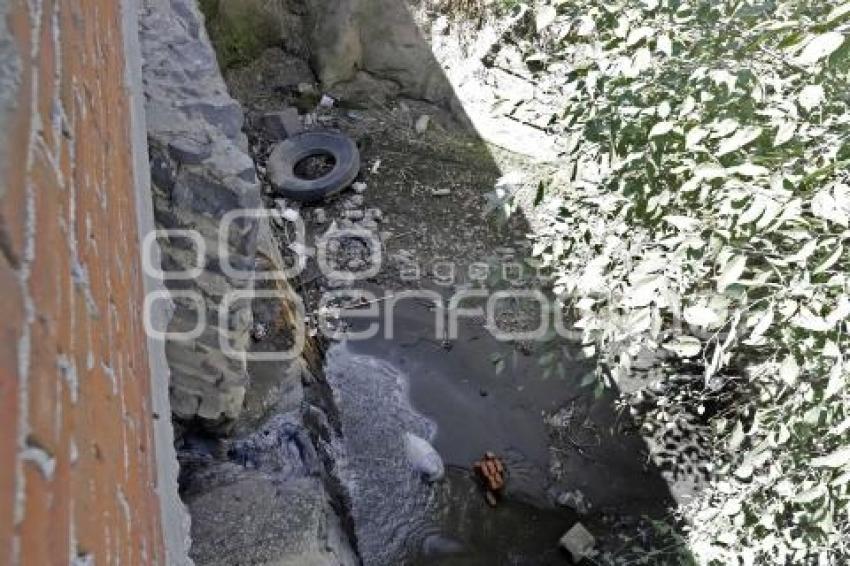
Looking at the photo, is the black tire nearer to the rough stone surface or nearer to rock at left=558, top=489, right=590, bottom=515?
the rough stone surface

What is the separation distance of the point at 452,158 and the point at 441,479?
3.12 metres

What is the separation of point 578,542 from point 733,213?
2892mm

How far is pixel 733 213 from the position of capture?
2.09 metres

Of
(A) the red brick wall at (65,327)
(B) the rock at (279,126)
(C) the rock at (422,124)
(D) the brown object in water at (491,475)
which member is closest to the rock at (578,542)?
(D) the brown object in water at (491,475)

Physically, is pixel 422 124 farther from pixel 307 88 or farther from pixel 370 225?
pixel 370 225

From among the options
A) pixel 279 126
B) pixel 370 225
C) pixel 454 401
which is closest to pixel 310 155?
pixel 279 126

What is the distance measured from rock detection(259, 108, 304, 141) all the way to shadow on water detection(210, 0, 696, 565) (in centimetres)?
21

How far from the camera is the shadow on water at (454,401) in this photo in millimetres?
4543

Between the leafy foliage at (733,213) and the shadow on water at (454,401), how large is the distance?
0.72 m

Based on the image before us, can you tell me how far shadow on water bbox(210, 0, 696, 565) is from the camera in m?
4.54

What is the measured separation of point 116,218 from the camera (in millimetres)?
1728

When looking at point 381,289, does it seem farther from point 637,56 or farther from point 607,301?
point 637,56

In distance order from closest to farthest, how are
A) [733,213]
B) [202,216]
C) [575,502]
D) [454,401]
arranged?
[733,213], [202,216], [575,502], [454,401]

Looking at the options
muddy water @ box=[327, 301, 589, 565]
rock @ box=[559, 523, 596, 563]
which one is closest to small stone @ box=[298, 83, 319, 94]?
muddy water @ box=[327, 301, 589, 565]
